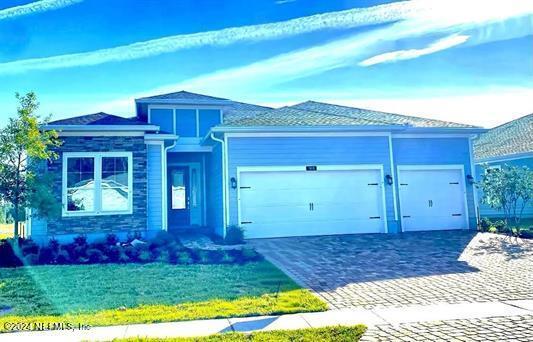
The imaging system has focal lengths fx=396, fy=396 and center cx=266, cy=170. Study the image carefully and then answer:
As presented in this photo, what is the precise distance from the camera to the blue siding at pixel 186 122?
1627cm

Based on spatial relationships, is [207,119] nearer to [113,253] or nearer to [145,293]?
[113,253]

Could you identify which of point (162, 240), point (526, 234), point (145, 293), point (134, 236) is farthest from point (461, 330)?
point (526, 234)


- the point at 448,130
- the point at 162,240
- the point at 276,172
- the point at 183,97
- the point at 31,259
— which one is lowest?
the point at 31,259

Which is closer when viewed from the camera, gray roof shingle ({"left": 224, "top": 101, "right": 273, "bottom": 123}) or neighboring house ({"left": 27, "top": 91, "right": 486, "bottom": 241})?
neighboring house ({"left": 27, "top": 91, "right": 486, "bottom": 241})

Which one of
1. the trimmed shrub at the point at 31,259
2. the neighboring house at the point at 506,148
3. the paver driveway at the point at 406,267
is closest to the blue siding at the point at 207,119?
the paver driveway at the point at 406,267

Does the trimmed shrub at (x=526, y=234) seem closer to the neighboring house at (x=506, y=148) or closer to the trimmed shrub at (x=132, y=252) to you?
the neighboring house at (x=506, y=148)

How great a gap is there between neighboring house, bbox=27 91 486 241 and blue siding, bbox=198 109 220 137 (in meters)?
0.22

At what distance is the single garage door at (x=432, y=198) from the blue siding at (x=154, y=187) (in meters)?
8.53

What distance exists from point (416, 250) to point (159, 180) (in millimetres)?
8271

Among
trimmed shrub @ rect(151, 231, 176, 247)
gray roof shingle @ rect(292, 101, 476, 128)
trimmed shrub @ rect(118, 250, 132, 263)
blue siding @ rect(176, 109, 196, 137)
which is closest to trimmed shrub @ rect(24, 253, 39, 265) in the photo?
trimmed shrub @ rect(118, 250, 132, 263)

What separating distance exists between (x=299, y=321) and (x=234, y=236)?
7108 mm

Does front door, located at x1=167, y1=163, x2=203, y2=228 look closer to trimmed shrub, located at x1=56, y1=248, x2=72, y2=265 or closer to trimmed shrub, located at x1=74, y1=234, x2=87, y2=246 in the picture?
trimmed shrub, located at x1=74, y1=234, x2=87, y2=246

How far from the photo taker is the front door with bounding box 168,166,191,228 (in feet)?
58.1

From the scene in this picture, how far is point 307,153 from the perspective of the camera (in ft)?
44.8
